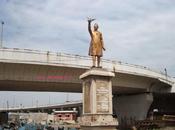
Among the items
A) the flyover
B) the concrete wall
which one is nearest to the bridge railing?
the flyover

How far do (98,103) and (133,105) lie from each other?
40096 mm

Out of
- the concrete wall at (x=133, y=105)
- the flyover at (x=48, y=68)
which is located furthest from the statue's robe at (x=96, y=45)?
the concrete wall at (x=133, y=105)

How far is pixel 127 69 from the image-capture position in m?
48.1

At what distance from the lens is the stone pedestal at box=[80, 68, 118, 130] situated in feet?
62.6

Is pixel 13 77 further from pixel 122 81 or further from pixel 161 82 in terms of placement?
pixel 161 82

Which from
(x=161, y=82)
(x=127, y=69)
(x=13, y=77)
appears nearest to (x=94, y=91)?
(x=13, y=77)

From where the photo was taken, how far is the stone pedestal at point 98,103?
751 inches

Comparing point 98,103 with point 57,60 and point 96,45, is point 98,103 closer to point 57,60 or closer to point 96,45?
point 96,45

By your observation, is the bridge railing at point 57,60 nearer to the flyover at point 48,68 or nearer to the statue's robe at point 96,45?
the flyover at point 48,68

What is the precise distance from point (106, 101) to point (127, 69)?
28864 mm

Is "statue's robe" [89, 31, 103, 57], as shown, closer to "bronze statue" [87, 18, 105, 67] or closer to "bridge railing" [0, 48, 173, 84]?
"bronze statue" [87, 18, 105, 67]

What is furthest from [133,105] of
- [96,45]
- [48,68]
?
[96,45]

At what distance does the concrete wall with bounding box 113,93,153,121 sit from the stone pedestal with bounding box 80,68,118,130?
123ft

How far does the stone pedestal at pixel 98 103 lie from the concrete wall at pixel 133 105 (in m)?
37.3
